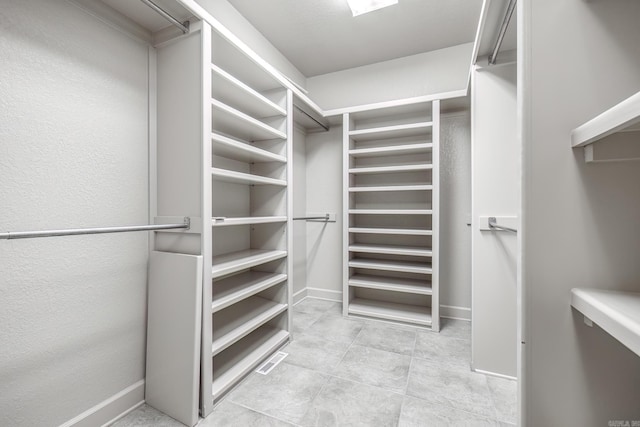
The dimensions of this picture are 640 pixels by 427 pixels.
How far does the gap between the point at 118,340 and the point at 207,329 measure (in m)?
0.46

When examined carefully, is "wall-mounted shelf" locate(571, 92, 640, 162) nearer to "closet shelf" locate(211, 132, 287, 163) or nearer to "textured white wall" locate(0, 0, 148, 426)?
"closet shelf" locate(211, 132, 287, 163)

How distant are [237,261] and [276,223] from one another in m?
0.54

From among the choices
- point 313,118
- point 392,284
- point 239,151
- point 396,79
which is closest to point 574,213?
point 239,151

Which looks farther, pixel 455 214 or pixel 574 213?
pixel 455 214

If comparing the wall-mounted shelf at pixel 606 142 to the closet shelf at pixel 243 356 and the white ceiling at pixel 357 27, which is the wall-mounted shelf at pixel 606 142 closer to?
the closet shelf at pixel 243 356

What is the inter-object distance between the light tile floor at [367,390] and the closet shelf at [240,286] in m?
0.52

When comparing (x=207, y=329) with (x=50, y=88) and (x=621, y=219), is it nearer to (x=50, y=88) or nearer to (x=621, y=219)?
(x=50, y=88)

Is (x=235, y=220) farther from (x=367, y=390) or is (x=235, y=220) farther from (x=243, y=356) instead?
(x=367, y=390)

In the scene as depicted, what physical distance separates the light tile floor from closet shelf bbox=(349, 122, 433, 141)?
184 centimetres

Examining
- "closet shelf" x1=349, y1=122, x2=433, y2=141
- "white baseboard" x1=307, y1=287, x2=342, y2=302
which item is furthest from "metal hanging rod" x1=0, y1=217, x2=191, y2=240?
"white baseboard" x1=307, y1=287, x2=342, y2=302

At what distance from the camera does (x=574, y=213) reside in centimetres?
63

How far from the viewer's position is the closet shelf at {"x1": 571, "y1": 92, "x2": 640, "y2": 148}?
446 mm

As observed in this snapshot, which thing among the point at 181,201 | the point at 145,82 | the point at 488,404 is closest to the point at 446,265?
the point at 488,404

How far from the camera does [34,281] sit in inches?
42.3
